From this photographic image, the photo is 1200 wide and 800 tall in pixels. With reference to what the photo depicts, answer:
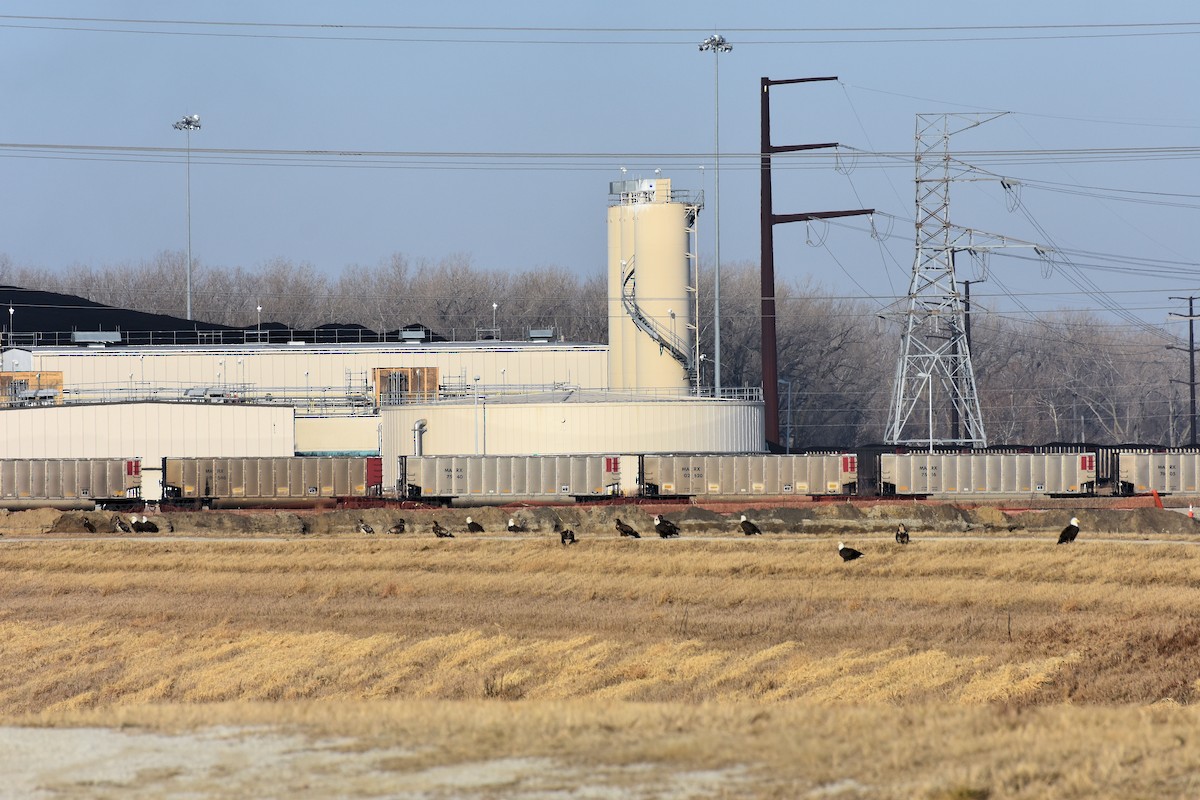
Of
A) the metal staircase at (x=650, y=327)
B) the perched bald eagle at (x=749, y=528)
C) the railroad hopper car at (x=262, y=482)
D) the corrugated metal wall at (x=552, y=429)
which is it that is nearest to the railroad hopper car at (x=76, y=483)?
the railroad hopper car at (x=262, y=482)

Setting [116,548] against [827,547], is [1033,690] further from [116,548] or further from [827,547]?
[116,548]

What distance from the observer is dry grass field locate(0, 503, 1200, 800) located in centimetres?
1259

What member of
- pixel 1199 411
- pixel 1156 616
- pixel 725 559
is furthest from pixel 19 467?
pixel 1199 411

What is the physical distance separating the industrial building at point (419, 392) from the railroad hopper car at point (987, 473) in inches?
415

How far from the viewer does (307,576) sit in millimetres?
39719

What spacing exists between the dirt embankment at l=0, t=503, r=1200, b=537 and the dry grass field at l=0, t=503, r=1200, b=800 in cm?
204

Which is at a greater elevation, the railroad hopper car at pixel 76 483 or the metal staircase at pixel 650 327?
the metal staircase at pixel 650 327

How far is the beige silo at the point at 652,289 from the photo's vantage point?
83875mm

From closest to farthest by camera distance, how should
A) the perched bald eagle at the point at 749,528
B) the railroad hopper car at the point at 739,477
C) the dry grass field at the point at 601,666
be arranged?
1. the dry grass field at the point at 601,666
2. the perched bald eagle at the point at 749,528
3. the railroad hopper car at the point at 739,477

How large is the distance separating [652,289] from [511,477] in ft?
70.5

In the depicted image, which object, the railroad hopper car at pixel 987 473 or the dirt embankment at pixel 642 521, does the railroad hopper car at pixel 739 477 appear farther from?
the dirt embankment at pixel 642 521

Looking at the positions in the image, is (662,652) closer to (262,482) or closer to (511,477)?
(511,477)

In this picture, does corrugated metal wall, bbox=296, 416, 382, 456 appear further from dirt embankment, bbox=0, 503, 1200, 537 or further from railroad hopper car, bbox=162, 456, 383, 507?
dirt embankment, bbox=0, 503, 1200, 537

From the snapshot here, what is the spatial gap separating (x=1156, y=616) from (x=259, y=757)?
21244 millimetres
